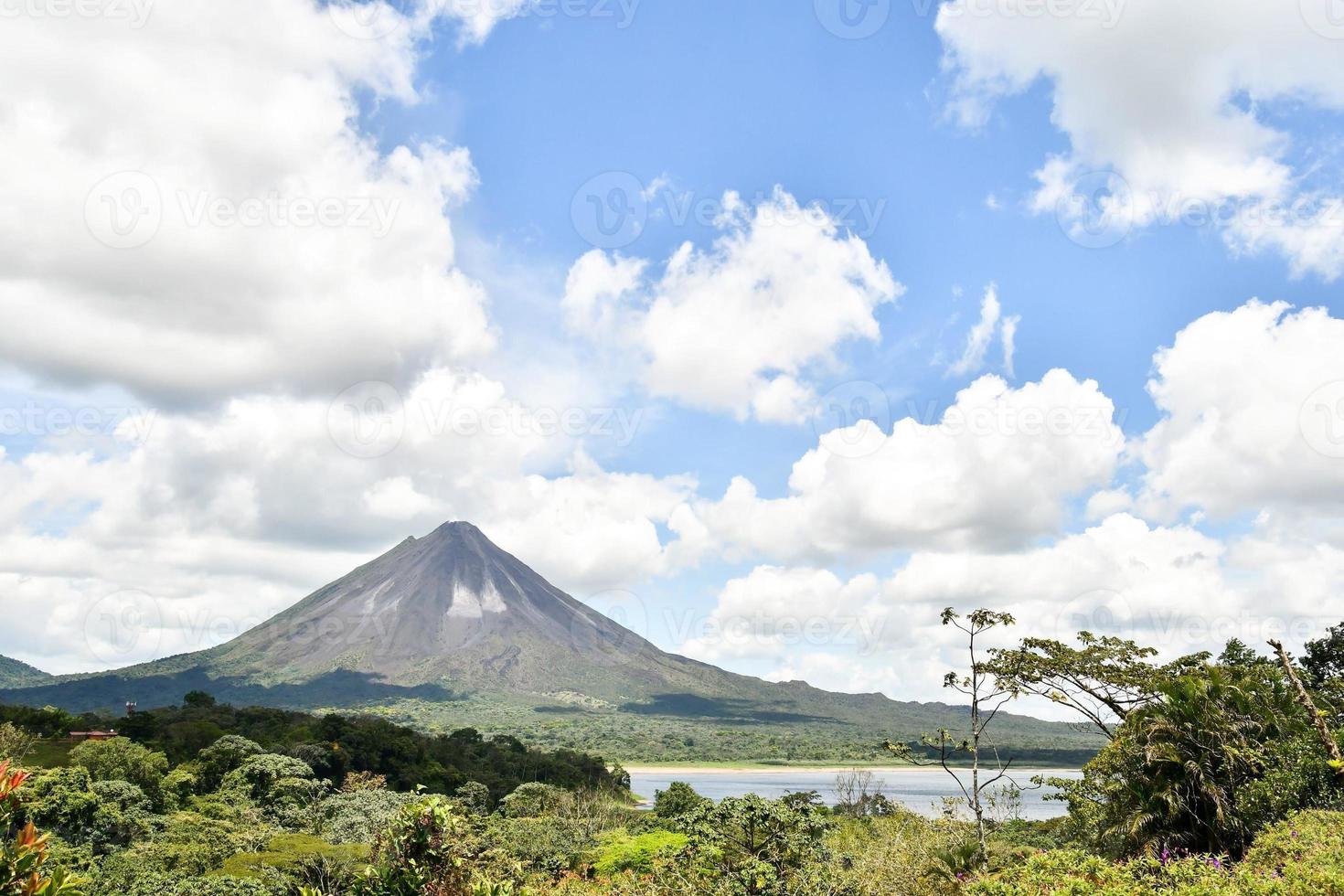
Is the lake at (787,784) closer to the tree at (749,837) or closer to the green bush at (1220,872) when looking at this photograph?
the tree at (749,837)

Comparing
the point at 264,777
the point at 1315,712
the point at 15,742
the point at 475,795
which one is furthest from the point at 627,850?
the point at 15,742

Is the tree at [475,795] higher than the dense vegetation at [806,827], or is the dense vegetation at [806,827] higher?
the dense vegetation at [806,827]

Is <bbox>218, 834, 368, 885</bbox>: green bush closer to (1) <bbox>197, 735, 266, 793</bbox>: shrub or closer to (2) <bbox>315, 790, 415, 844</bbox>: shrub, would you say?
(2) <bbox>315, 790, 415, 844</bbox>: shrub

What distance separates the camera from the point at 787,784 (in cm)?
9631

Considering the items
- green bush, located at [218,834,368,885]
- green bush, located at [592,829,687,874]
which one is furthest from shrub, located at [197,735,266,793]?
green bush, located at [592,829,687,874]

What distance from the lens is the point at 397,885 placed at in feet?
30.0

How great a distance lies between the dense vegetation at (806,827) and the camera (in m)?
9.25

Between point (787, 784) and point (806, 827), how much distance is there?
3466 inches

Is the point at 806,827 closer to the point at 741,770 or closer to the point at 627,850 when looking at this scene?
the point at 627,850

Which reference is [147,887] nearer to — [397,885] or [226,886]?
[226,886]

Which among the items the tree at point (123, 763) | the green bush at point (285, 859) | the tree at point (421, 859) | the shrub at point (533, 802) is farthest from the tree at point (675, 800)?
the tree at point (421, 859)

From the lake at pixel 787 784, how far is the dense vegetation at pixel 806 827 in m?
41.3

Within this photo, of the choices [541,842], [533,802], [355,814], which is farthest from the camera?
[533,802]

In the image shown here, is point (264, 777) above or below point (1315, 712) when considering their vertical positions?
below
